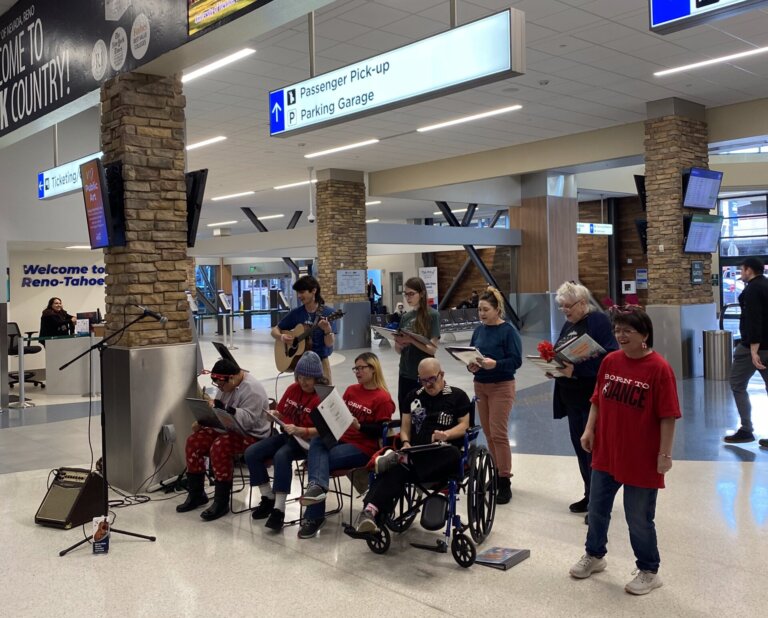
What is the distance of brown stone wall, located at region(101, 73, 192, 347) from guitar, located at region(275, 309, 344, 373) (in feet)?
2.67

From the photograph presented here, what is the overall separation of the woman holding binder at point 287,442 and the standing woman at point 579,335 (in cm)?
153

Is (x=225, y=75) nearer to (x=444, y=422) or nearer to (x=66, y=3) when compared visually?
(x=66, y=3)

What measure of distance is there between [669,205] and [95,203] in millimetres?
8085

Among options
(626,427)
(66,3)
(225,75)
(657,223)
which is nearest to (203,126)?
(225,75)

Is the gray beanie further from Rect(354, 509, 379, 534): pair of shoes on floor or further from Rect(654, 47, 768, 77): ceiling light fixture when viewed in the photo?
Rect(654, 47, 768, 77): ceiling light fixture

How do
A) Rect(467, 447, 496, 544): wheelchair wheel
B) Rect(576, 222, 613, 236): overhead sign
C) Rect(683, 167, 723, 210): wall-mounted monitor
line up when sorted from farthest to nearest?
Rect(576, 222, 613, 236): overhead sign, Rect(683, 167, 723, 210): wall-mounted monitor, Rect(467, 447, 496, 544): wheelchair wheel

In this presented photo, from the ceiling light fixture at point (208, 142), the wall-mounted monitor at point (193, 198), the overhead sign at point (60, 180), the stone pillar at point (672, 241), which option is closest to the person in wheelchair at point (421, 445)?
the wall-mounted monitor at point (193, 198)

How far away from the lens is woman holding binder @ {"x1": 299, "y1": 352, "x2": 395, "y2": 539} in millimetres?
4180

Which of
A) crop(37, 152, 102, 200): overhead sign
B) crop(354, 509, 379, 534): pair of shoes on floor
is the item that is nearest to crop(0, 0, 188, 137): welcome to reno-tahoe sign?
crop(37, 152, 102, 200): overhead sign

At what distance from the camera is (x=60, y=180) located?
8.96 meters

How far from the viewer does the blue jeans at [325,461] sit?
4184mm

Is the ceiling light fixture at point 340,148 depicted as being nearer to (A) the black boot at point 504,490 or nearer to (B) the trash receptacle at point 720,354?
(B) the trash receptacle at point 720,354

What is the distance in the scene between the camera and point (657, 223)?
34.6 feet

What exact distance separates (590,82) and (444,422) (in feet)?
22.8
